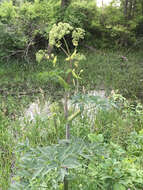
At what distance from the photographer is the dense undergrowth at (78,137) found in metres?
1.10

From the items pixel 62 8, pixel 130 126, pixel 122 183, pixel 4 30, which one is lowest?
pixel 130 126

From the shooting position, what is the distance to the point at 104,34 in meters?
9.99

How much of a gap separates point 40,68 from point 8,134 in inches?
172

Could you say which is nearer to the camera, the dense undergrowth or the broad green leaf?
the dense undergrowth

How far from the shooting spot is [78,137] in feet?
4.63

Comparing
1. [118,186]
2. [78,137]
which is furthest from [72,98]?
[118,186]

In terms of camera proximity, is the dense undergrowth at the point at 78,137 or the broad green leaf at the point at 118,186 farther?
the broad green leaf at the point at 118,186

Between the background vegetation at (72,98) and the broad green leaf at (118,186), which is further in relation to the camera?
the broad green leaf at (118,186)

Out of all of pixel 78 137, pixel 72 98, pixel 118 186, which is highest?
pixel 72 98

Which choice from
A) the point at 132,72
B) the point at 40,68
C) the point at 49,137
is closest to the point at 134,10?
the point at 132,72

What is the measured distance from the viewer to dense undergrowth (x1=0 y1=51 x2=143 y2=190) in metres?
1.10

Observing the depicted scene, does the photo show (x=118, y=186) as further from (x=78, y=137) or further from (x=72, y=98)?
(x=72, y=98)

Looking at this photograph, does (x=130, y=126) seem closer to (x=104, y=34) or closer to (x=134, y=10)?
(x=104, y=34)

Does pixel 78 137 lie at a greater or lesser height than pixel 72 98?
lesser
